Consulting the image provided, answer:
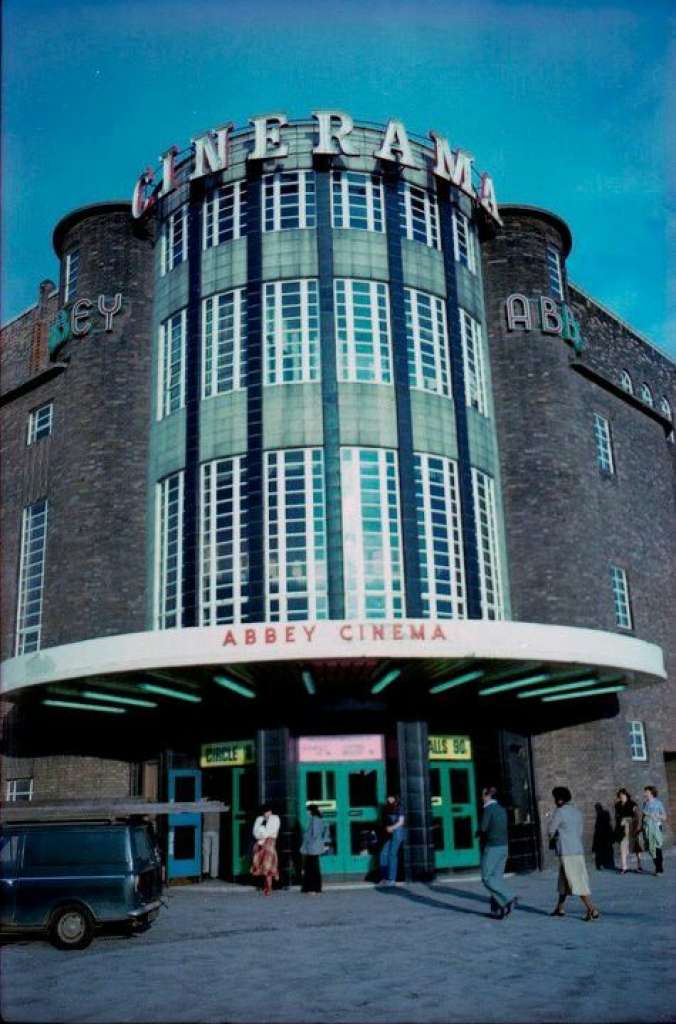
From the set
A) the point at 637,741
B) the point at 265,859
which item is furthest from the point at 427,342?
the point at 265,859

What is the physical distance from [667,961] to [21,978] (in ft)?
22.6

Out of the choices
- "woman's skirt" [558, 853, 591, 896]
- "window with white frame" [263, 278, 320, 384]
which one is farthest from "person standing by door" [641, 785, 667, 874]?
"window with white frame" [263, 278, 320, 384]

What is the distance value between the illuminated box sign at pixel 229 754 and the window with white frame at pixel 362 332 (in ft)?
28.0

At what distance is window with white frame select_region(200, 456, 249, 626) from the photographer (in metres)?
21.6

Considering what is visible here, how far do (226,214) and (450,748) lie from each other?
46.1ft

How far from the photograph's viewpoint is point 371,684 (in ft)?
69.2

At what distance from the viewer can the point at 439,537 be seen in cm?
2239

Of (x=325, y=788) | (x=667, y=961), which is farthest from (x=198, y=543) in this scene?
(x=667, y=961)

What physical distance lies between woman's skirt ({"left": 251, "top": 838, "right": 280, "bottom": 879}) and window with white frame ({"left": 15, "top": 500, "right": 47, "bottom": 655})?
8845 millimetres

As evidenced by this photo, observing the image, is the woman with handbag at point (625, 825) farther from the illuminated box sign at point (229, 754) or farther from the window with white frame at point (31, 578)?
the window with white frame at point (31, 578)

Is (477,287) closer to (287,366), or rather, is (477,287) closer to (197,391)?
(287,366)

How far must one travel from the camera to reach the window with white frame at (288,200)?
24219mm

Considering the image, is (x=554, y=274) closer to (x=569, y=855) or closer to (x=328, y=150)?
(x=328, y=150)

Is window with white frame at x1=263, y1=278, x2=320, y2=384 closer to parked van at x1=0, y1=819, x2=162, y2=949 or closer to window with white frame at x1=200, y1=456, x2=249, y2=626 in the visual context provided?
window with white frame at x1=200, y1=456, x2=249, y2=626
